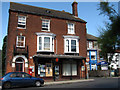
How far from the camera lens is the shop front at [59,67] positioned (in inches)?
869

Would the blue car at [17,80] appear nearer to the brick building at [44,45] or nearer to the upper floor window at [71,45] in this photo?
the brick building at [44,45]

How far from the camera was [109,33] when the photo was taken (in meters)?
6.43

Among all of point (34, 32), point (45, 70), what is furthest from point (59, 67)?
point (34, 32)

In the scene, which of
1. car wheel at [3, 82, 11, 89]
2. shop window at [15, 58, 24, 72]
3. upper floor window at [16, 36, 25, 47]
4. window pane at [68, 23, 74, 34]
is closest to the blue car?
car wheel at [3, 82, 11, 89]

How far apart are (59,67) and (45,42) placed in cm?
448

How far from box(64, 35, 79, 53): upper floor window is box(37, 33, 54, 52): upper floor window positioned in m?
2.57

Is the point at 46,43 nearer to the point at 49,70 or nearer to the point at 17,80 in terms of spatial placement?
the point at 49,70

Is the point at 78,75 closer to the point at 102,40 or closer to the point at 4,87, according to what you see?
the point at 4,87

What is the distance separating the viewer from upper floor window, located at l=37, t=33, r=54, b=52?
888 inches

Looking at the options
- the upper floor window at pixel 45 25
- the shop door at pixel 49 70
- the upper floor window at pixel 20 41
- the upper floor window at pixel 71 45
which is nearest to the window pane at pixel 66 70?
the shop door at pixel 49 70

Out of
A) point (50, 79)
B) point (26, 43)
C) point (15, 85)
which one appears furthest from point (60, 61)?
point (15, 85)

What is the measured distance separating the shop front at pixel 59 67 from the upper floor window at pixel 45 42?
152 centimetres

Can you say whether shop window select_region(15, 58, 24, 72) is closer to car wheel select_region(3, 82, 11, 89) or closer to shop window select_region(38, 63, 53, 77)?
shop window select_region(38, 63, 53, 77)

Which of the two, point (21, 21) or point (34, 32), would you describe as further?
point (34, 32)
